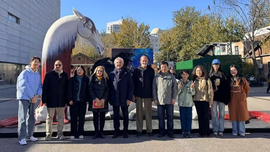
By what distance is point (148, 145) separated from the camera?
460 cm

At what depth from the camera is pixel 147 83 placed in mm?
5281

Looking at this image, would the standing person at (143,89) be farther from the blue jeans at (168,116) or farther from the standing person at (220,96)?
the standing person at (220,96)

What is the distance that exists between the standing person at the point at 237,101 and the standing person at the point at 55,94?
3.96 m

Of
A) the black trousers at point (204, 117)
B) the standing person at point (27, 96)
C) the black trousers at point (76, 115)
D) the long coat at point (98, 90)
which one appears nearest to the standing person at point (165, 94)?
the black trousers at point (204, 117)

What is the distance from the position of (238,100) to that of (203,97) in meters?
0.92

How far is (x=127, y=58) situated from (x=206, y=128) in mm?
4097

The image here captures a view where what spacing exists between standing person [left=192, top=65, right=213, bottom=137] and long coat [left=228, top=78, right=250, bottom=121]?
0.65 m

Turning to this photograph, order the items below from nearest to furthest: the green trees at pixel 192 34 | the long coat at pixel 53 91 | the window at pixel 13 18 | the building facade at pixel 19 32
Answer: the long coat at pixel 53 91 < the green trees at pixel 192 34 < the building facade at pixel 19 32 < the window at pixel 13 18

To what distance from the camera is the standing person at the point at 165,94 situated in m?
5.12

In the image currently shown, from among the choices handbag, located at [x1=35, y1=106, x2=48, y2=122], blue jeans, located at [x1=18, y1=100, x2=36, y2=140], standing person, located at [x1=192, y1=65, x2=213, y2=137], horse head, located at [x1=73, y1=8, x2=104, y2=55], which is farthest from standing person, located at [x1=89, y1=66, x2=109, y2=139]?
standing person, located at [x1=192, y1=65, x2=213, y2=137]

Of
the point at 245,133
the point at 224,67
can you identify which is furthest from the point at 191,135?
the point at 224,67

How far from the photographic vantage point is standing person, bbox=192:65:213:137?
5141 millimetres

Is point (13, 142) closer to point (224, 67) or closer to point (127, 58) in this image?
point (127, 58)

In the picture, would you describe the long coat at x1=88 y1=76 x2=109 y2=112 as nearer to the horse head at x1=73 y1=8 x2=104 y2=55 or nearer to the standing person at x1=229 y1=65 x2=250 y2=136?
the horse head at x1=73 y1=8 x2=104 y2=55
